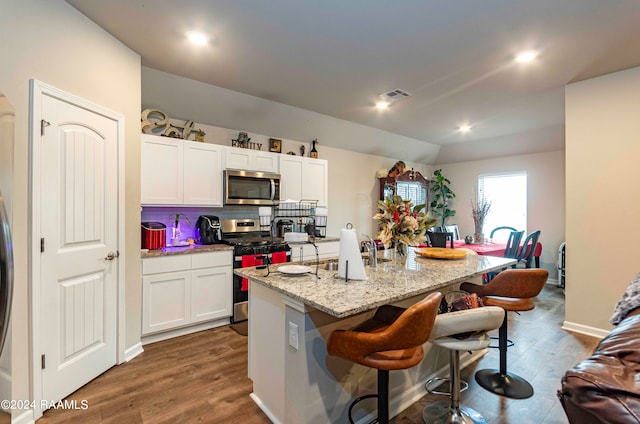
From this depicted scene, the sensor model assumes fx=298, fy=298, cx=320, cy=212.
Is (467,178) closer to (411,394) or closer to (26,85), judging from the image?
(411,394)

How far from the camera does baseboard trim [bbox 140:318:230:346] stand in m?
2.99

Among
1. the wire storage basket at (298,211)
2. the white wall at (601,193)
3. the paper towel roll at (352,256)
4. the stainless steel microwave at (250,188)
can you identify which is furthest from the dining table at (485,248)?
the paper towel roll at (352,256)

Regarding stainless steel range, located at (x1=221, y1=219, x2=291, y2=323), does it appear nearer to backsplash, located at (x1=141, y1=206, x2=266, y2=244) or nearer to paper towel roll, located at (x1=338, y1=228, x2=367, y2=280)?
backsplash, located at (x1=141, y1=206, x2=266, y2=244)

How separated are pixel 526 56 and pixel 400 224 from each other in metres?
2.03

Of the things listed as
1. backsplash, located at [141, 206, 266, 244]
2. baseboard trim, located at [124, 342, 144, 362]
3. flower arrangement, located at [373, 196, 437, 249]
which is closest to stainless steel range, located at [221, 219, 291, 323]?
backsplash, located at [141, 206, 266, 244]

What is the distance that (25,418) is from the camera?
1817mm

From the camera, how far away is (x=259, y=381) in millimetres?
1991

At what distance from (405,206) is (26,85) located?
268 cm

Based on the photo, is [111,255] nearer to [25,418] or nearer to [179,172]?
[25,418]

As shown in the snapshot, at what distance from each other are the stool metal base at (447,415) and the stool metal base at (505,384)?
1.28 feet

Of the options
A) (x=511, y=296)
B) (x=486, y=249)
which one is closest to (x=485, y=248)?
(x=486, y=249)

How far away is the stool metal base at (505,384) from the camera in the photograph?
218 cm

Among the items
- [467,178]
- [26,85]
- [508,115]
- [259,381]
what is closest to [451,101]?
[508,115]

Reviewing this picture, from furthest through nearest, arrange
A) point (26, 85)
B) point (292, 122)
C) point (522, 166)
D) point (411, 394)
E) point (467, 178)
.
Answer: point (467, 178) < point (522, 166) < point (292, 122) < point (411, 394) < point (26, 85)
